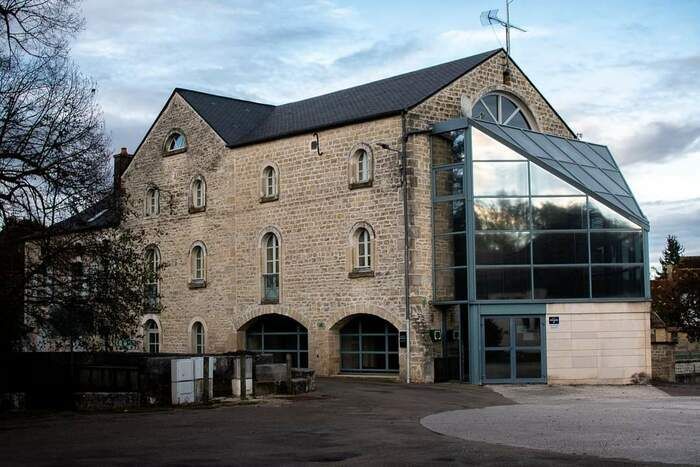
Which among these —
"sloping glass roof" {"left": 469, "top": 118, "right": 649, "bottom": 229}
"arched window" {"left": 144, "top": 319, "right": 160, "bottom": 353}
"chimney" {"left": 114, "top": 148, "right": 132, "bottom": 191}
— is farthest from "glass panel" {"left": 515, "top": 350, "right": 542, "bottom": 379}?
"chimney" {"left": 114, "top": 148, "right": 132, "bottom": 191}

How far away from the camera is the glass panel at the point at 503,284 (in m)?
26.4

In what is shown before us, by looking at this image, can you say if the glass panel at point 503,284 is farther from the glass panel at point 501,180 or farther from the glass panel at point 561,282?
the glass panel at point 501,180

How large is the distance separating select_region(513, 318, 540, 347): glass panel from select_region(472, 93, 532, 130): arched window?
6687 millimetres

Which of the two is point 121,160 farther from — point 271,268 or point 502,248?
point 502,248

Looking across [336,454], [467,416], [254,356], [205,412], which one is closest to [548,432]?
[467,416]

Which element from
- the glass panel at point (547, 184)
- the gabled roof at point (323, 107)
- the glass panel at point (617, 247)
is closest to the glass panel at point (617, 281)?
the glass panel at point (617, 247)

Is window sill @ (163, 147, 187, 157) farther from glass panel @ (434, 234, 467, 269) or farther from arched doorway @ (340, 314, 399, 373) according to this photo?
glass panel @ (434, 234, 467, 269)

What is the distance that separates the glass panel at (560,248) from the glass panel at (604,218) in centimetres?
55

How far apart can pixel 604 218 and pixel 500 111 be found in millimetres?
5540

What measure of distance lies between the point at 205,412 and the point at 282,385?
405cm

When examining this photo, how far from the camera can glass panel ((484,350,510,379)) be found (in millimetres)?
26266

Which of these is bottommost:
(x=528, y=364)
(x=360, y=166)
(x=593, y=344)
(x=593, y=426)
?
(x=593, y=426)

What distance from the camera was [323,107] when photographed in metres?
33.1

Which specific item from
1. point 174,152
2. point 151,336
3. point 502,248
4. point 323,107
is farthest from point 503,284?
point 151,336
